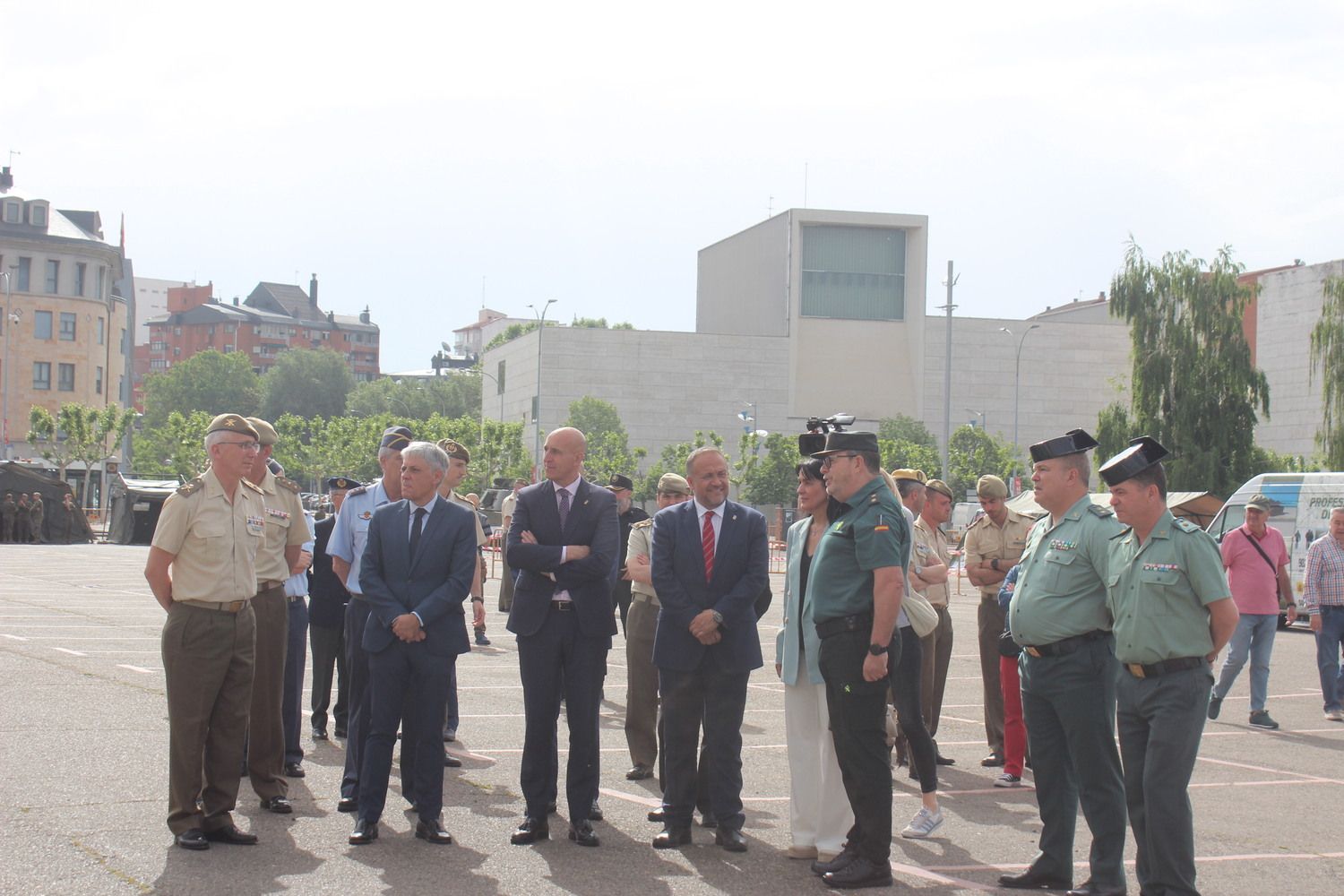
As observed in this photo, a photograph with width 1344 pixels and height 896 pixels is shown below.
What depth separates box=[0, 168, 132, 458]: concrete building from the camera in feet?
304

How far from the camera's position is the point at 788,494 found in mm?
76938

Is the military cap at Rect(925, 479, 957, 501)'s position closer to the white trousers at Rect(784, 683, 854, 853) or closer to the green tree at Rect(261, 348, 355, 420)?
the white trousers at Rect(784, 683, 854, 853)

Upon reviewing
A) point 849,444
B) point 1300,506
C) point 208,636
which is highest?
point 849,444

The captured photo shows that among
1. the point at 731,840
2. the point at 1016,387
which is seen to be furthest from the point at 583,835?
the point at 1016,387

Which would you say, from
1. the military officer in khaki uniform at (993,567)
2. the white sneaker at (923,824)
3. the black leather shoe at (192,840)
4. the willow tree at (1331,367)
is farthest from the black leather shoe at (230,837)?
the willow tree at (1331,367)

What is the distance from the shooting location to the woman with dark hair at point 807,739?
704cm

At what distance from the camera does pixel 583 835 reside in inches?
283

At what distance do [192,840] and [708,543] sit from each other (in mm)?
2973

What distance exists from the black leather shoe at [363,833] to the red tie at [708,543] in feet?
6.97

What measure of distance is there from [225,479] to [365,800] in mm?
1800

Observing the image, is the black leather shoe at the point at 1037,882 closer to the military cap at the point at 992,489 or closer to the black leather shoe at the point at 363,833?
the black leather shoe at the point at 363,833

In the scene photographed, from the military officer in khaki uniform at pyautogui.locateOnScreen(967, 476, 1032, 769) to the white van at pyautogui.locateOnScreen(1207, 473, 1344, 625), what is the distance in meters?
→ 17.0

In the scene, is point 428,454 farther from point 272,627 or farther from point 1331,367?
point 1331,367

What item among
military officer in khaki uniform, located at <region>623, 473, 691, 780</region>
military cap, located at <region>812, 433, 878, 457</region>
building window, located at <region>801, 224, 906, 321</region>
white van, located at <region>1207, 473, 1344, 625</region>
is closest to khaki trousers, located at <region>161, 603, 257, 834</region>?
military officer in khaki uniform, located at <region>623, 473, 691, 780</region>
